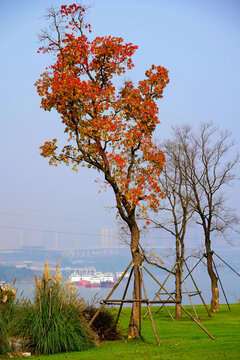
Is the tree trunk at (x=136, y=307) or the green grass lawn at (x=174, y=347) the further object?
the tree trunk at (x=136, y=307)

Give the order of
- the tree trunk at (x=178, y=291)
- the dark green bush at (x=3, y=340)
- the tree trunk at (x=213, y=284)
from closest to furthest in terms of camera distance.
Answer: the dark green bush at (x=3, y=340), the tree trunk at (x=178, y=291), the tree trunk at (x=213, y=284)

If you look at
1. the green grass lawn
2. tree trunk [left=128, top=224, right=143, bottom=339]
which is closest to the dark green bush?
the green grass lawn

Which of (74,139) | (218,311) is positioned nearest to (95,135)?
(74,139)

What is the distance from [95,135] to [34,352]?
239 inches

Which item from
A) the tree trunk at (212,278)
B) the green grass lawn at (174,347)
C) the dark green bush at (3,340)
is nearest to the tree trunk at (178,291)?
the green grass lawn at (174,347)

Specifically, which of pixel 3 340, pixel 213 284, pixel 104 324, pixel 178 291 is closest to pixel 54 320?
pixel 3 340

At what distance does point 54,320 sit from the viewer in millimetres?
10656

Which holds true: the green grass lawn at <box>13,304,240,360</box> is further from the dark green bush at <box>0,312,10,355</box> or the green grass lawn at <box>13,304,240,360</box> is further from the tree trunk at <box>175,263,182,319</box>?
the tree trunk at <box>175,263,182,319</box>

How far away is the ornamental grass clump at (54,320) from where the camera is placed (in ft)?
34.8

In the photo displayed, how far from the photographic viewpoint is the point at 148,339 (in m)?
12.6

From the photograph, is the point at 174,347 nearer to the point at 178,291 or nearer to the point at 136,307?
the point at 136,307

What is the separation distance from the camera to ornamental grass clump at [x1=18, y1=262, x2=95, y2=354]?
417 inches

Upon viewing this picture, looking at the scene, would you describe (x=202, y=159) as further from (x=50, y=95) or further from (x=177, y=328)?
(x=50, y=95)

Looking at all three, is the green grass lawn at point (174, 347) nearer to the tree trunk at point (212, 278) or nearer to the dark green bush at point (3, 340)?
the dark green bush at point (3, 340)
